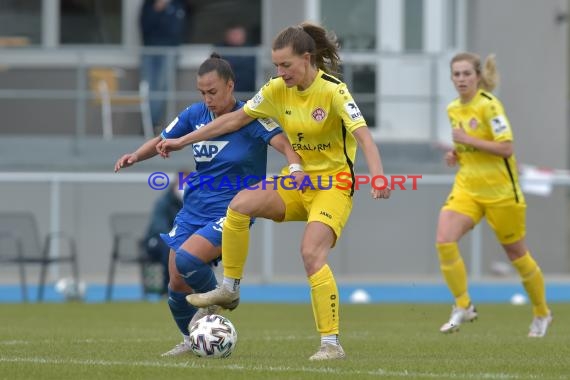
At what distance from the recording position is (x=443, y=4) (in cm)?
2188

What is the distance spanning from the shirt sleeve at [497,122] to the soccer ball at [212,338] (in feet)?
11.2

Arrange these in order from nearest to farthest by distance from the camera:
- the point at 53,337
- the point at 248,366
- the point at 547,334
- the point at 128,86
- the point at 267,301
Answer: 1. the point at 248,366
2. the point at 53,337
3. the point at 547,334
4. the point at 267,301
5. the point at 128,86

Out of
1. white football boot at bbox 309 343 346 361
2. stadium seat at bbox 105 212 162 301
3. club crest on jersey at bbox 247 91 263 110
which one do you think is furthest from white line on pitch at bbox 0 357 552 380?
stadium seat at bbox 105 212 162 301

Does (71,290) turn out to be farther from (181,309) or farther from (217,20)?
(181,309)

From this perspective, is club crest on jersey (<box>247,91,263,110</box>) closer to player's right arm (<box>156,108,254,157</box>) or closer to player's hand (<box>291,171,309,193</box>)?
player's right arm (<box>156,108,254,157</box>)

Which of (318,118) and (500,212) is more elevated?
(318,118)

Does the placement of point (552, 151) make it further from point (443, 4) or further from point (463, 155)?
point (463, 155)

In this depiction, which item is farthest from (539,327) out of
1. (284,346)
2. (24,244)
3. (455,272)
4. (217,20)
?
(217,20)

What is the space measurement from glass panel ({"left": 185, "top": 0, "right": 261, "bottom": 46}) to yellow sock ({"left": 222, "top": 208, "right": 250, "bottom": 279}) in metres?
13.8

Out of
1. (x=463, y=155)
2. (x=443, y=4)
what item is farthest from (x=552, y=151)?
(x=463, y=155)

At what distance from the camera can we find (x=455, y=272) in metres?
11.2

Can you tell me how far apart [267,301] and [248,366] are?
1021cm

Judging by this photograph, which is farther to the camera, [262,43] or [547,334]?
[262,43]

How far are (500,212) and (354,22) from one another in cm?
1126
